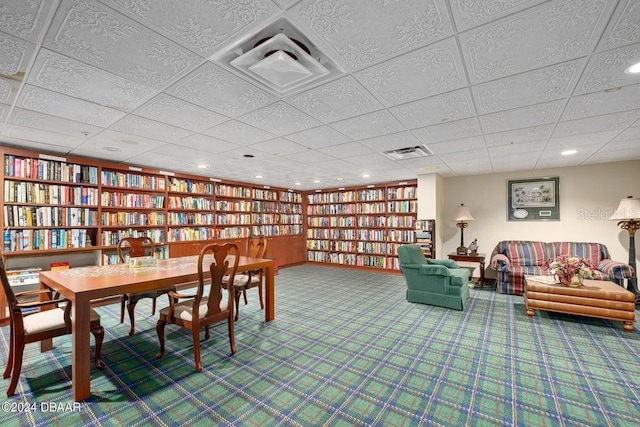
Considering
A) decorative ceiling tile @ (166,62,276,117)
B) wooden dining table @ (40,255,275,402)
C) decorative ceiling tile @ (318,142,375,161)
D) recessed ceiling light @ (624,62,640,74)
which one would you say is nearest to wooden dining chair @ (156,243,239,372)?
wooden dining table @ (40,255,275,402)

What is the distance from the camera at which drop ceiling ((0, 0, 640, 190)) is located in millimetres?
1360

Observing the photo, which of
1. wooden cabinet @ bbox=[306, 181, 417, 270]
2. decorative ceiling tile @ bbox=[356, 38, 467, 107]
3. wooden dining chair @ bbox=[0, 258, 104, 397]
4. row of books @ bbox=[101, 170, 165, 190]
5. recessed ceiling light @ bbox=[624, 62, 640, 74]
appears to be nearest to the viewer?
decorative ceiling tile @ bbox=[356, 38, 467, 107]

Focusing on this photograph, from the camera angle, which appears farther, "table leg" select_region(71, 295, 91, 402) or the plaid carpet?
"table leg" select_region(71, 295, 91, 402)

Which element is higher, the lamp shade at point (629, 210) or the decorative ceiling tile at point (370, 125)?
the decorative ceiling tile at point (370, 125)

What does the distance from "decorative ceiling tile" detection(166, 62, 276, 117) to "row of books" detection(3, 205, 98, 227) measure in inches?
132

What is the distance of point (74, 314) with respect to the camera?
6.59 feet

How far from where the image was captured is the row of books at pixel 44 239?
12.0 ft

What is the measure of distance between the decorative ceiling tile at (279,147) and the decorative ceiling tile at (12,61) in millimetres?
2079

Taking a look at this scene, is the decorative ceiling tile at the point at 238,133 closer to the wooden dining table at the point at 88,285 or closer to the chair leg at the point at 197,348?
the wooden dining table at the point at 88,285

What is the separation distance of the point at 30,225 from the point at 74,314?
2.88 meters

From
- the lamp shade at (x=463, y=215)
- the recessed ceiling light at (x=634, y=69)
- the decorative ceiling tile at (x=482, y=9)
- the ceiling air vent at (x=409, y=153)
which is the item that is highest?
the decorative ceiling tile at (x=482, y=9)

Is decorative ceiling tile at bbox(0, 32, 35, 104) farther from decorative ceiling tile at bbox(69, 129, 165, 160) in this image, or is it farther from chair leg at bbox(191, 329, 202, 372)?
chair leg at bbox(191, 329, 202, 372)

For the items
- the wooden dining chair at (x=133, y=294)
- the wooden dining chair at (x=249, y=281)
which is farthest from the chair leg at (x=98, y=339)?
the wooden dining chair at (x=249, y=281)

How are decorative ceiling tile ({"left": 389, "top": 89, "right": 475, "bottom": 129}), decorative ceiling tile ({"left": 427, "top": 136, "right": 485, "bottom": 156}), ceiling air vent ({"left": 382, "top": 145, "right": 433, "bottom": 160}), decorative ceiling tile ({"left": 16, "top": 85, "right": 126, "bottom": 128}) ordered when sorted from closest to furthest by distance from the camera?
decorative ceiling tile ({"left": 16, "top": 85, "right": 126, "bottom": 128}) → decorative ceiling tile ({"left": 389, "top": 89, "right": 475, "bottom": 129}) → decorative ceiling tile ({"left": 427, "top": 136, "right": 485, "bottom": 156}) → ceiling air vent ({"left": 382, "top": 145, "right": 433, "bottom": 160})
